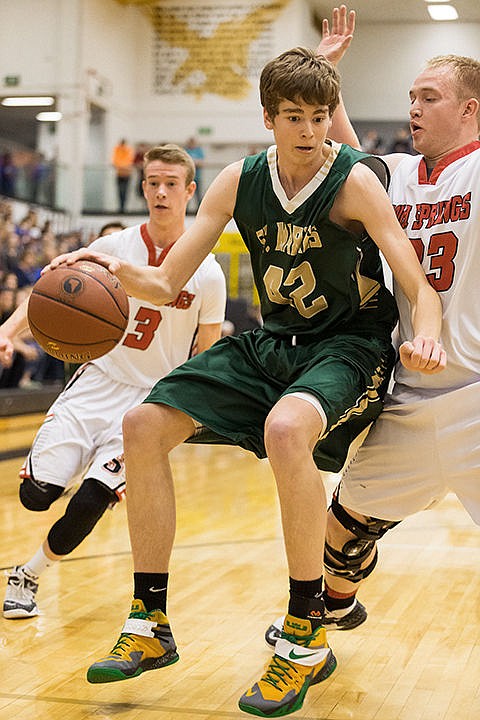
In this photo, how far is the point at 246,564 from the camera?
5.43m

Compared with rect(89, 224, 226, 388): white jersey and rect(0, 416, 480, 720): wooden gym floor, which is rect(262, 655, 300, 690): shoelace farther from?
rect(89, 224, 226, 388): white jersey

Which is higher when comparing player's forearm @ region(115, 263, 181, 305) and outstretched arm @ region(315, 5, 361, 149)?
outstretched arm @ region(315, 5, 361, 149)

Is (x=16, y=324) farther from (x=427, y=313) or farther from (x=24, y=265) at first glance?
(x=24, y=265)

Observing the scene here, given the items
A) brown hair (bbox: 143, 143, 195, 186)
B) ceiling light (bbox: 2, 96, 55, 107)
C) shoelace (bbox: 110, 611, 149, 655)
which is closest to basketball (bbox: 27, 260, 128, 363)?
shoelace (bbox: 110, 611, 149, 655)

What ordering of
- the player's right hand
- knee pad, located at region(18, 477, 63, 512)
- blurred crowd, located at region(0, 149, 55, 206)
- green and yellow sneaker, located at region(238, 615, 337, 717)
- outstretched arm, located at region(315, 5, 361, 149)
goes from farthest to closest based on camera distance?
blurred crowd, located at region(0, 149, 55, 206)
knee pad, located at region(18, 477, 63, 512)
the player's right hand
outstretched arm, located at region(315, 5, 361, 149)
green and yellow sneaker, located at region(238, 615, 337, 717)

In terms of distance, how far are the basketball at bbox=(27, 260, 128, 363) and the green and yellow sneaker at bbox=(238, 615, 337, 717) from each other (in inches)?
42.6

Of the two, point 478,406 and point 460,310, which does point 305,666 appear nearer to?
point 478,406

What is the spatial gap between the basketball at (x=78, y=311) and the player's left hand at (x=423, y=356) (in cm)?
97

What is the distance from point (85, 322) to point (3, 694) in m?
1.22

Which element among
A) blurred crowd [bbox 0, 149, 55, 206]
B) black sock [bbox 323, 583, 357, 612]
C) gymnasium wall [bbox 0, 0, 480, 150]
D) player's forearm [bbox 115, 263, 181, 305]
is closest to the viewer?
player's forearm [bbox 115, 263, 181, 305]

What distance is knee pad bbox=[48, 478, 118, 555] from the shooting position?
4309 mm

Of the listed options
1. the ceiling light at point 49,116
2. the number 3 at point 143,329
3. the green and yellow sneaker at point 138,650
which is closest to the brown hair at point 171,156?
the number 3 at point 143,329

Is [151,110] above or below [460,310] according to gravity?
above

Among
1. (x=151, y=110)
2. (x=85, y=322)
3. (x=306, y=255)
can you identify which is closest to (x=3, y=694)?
(x=85, y=322)
